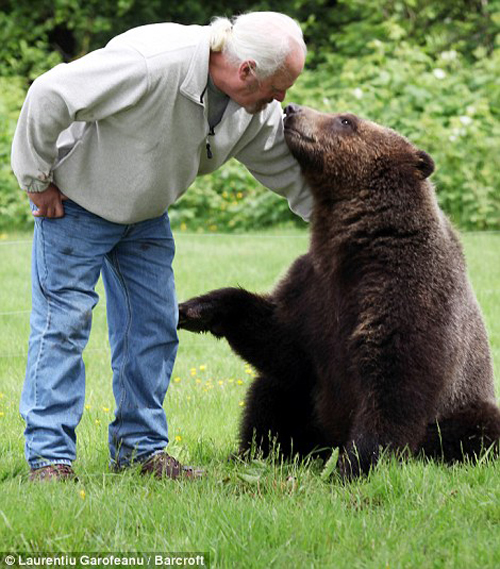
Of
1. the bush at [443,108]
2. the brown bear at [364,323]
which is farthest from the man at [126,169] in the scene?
the bush at [443,108]

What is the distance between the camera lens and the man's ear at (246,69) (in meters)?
4.06

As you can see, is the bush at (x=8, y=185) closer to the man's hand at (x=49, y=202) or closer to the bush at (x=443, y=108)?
the bush at (x=443, y=108)

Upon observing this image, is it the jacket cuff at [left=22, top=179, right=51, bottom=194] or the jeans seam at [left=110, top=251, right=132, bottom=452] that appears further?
the jeans seam at [left=110, top=251, right=132, bottom=452]

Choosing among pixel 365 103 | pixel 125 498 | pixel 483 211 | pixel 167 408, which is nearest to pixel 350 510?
pixel 125 498

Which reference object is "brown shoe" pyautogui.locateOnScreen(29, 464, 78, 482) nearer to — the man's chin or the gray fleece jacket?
the gray fleece jacket

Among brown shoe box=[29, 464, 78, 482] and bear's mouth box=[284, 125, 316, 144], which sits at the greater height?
bear's mouth box=[284, 125, 316, 144]

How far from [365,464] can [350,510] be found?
57 cm

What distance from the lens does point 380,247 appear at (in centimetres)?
447

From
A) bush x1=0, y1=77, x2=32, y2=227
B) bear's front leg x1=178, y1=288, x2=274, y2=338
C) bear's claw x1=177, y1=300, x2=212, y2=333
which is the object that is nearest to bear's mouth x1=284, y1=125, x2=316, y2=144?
bear's front leg x1=178, y1=288, x2=274, y2=338

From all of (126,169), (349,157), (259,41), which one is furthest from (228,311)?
(259,41)

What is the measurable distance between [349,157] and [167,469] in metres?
1.64

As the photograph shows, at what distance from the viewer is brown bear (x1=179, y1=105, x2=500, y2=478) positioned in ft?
14.1

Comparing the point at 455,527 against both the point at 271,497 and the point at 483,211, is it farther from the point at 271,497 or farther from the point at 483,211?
A: the point at 483,211

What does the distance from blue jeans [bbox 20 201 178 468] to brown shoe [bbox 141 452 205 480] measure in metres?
0.08
